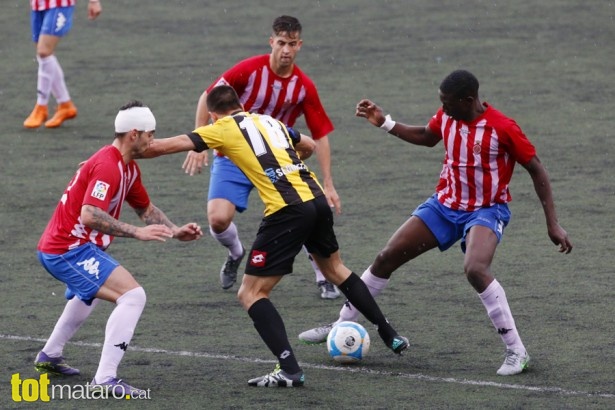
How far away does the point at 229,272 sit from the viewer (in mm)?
9641

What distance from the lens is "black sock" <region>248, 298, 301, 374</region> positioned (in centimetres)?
714

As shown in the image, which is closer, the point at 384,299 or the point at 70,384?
the point at 70,384

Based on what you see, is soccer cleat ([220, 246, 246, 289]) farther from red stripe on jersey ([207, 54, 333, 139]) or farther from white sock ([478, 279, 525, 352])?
white sock ([478, 279, 525, 352])

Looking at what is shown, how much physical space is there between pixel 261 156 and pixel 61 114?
26.4 feet

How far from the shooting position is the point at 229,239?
9562 millimetres

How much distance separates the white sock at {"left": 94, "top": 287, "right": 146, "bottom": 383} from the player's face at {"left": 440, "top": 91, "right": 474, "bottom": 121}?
2.29 metres

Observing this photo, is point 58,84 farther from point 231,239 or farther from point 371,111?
→ point 371,111

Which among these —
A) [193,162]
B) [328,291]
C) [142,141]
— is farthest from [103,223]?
[328,291]

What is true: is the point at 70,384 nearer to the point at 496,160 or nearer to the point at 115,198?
the point at 115,198

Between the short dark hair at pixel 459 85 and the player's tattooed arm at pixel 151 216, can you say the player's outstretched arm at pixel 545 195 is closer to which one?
the short dark hair at pixel 459 85

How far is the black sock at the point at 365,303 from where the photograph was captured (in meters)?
7.66

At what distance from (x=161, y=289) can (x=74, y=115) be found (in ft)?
20.1

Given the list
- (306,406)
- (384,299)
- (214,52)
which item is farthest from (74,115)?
(306,406)

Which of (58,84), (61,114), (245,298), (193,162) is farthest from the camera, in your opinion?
(61,114)
